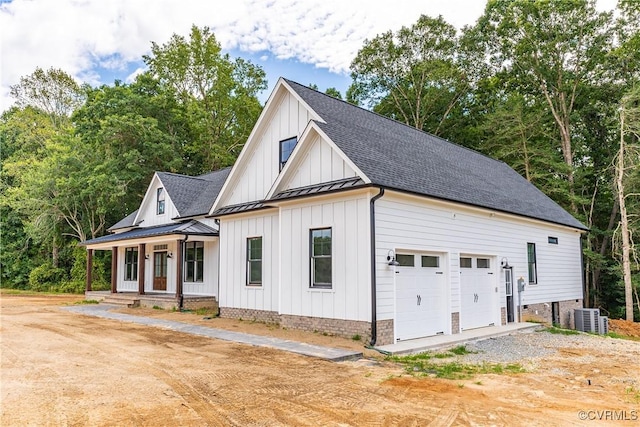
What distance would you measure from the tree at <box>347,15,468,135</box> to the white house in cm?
1505

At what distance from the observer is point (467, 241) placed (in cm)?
1272

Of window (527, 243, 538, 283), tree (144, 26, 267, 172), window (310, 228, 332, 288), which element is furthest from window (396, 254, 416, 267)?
tree (144, 26, 267, 172)

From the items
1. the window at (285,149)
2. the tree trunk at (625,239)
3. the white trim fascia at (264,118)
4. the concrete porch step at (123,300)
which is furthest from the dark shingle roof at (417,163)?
the concrete porch step at (123,300)

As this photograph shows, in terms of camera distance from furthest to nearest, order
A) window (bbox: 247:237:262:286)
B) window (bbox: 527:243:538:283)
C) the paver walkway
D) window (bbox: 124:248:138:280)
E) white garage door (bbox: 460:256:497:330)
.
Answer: window (bbox: 124:248:138:280) < window (bbox: 527:243:538:283) < window (bbox: 247:237:262:286) < white garage door (bbox: 460:256:497:330) < the paver walkway

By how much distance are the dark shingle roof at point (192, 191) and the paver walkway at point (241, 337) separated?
5658 mm

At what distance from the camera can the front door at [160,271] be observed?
2092cm

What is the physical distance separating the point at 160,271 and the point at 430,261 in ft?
46.9

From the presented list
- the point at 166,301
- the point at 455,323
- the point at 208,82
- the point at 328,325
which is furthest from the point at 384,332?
the point at 208,82

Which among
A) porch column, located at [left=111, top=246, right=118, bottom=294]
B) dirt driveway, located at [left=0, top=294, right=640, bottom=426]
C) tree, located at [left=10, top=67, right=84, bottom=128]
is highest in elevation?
tree, located at [left=10, top=67, right=84, bottom=128]

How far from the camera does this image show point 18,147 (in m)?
38.7

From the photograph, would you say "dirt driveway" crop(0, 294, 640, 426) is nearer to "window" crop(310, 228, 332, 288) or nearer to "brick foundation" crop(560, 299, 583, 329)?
"window" crop(310, 228, 332, 288)

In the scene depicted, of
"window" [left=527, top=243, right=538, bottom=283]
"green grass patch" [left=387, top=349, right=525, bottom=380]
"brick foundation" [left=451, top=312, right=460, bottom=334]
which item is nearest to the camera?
"green grass patch" [left=387, top=349, right=525, bottom=380]

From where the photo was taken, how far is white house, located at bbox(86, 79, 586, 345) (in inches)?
407

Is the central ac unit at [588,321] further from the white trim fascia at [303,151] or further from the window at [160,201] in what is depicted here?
the window at [160,201]
